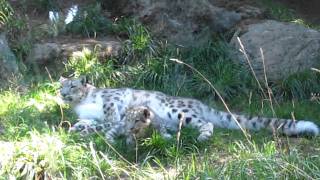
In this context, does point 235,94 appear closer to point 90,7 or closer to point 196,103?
point 196,103

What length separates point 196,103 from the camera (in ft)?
29.6

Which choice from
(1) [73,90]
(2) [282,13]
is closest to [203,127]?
(1) [73,90]

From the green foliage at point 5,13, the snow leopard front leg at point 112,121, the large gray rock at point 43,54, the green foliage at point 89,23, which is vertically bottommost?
the snow leopard front leg at point 112,121

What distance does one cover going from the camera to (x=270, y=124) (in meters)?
8.27

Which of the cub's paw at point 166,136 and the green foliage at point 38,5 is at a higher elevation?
the green foliage at point 38,5

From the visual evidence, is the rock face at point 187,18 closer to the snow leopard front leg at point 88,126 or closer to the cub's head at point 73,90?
the cub's head at point 73,90

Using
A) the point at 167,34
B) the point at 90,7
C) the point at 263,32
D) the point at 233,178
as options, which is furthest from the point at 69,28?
the point at 233,178

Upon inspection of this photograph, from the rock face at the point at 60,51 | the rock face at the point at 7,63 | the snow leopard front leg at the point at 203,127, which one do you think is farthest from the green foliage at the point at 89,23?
the snow leopard front leg at the point at 203,127

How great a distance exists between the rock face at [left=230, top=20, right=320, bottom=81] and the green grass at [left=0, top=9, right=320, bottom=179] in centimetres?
30

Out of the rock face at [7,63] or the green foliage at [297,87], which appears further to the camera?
the rock face at [7,63]

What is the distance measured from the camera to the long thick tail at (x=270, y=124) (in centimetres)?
807

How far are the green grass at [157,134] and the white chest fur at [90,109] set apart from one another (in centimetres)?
15

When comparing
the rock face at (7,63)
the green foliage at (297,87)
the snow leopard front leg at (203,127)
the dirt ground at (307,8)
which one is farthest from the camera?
the dirt ground at (307,8)

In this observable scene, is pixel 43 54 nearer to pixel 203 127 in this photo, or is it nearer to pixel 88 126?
pixel 88 126
